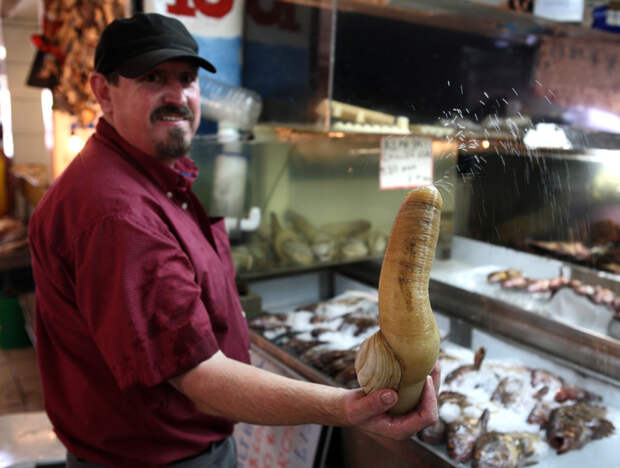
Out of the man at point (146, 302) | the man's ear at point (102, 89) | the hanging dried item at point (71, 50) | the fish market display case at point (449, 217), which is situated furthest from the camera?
the hanging dried item at point (71, 50)

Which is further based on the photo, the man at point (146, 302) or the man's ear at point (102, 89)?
the man's ear at point (102, 89)

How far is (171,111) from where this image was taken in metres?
1.65

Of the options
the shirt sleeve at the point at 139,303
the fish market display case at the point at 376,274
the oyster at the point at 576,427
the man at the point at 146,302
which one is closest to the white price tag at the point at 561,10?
the fish market display case at the point at 376,274

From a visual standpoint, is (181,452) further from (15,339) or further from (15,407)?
(15,339)

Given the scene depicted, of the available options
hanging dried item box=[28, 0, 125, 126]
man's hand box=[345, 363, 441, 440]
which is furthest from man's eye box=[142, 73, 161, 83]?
hanging dried item box=[28, 0, 125, 126]

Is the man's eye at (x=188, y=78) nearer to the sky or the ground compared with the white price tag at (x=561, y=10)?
nearer to the ground

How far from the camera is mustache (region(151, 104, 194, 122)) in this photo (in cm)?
163

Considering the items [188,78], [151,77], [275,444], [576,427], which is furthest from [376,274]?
[151,77]

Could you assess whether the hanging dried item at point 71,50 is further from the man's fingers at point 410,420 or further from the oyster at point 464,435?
the man's fingers at point 410,420

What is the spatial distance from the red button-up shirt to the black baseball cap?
186 millimetres

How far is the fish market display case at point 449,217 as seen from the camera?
144 cm

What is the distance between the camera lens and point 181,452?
1.62 meters

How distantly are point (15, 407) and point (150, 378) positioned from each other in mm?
3212

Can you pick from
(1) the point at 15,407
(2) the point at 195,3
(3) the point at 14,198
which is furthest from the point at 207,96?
(3) the point at 14,198
